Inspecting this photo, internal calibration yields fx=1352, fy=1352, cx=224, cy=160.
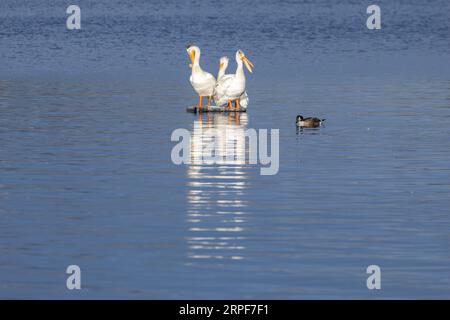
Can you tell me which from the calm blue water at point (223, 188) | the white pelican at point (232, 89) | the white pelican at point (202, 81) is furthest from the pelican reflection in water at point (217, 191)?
the white pelican at point (202, 81)

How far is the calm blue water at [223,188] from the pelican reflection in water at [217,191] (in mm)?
43

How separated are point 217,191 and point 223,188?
0.30 m

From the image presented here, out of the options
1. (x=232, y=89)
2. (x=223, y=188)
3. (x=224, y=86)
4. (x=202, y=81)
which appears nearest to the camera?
(x=223, y=188)

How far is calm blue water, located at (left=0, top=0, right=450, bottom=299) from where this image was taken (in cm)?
1450

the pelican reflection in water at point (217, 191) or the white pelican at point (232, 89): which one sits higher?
the white pelican at point (232, 89)

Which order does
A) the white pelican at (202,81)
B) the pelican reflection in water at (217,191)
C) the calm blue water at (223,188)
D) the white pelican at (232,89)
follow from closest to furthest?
1. the calm blue water at (223,188)
2. the pelican reflection in water at (217,191)
3. the white pelican at (232,89)
4. the white pelican at (202,81)

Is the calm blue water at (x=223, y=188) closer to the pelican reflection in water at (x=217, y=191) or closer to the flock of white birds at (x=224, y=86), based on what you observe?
the pelican reflection in water at (x=217, y=191)

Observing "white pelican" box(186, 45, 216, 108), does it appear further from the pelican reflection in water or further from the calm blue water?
the pelican reflection in water

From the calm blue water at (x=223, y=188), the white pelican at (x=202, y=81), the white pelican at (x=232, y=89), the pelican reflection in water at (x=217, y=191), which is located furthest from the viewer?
the white pelican at (x=202, y=81)

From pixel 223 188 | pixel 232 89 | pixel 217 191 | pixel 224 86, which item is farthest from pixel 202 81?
pixel 217 191

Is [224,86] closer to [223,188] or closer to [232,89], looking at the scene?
[232,89]

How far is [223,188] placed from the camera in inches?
792

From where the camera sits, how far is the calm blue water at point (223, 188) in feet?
47.6
